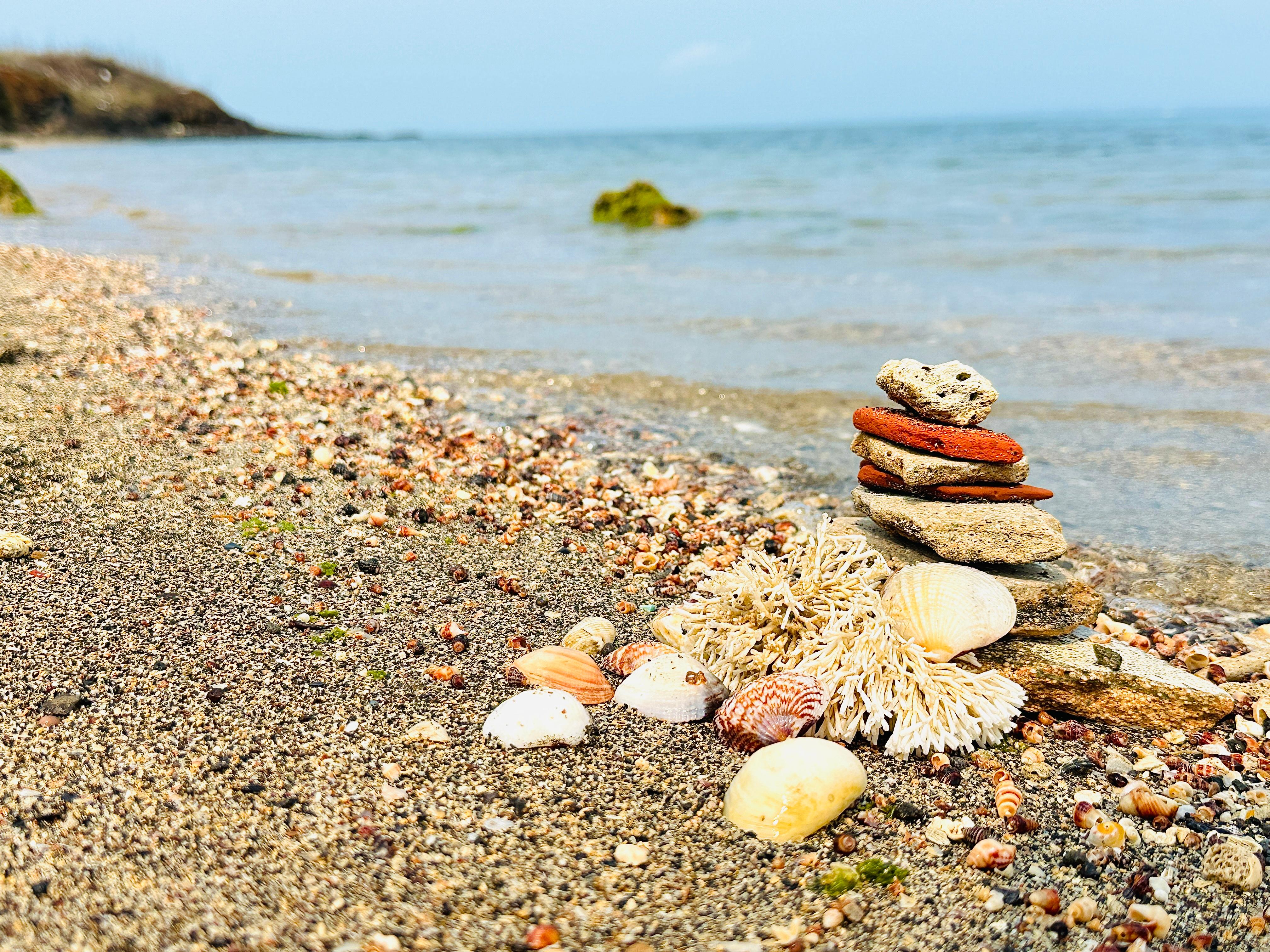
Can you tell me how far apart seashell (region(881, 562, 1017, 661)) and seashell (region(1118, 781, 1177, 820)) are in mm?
742

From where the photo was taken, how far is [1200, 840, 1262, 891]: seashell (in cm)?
301

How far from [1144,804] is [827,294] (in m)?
11.4

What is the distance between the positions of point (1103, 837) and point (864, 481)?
2.08 m

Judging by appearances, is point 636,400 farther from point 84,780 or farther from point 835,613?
point 84,780

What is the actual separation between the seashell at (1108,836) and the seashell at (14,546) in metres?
4.55

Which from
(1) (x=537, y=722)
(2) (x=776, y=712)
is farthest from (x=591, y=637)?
(2) (x=776, y=712)

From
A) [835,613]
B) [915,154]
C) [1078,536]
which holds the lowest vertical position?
[1078,536]

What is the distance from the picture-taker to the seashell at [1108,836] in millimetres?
3174

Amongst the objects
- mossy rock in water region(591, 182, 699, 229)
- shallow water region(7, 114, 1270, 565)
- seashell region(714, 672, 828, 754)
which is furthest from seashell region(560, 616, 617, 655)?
mossy rock in water region(591, 182, 699, 229)

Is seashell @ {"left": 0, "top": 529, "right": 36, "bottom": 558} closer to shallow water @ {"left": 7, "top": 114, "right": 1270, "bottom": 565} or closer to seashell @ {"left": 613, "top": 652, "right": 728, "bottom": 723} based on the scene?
seashell @ {"left": 613, "top": 652, "right": 728, "bottom": 723}

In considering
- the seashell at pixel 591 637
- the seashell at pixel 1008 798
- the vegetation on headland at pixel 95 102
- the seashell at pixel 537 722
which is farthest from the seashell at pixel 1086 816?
the vegetation on headland at pixel 95 102

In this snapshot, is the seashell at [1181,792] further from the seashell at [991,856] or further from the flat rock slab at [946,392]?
the flat rock slab at [946,392]

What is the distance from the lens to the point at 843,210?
944 inches

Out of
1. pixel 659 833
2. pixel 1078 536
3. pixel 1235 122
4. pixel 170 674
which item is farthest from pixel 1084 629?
pixel 1235 122
